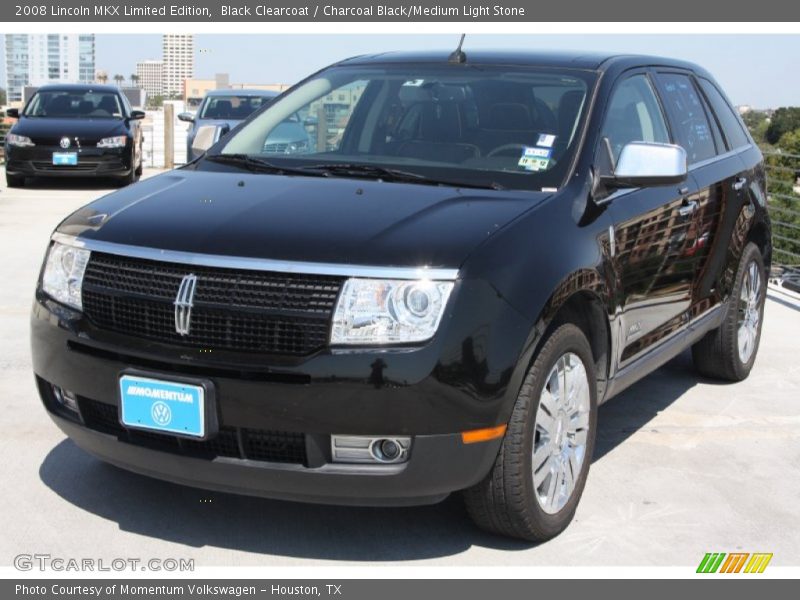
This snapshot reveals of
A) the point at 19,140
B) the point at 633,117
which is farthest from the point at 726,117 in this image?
the point at 19,140

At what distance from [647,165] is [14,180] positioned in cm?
1346

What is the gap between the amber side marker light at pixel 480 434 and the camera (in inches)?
133

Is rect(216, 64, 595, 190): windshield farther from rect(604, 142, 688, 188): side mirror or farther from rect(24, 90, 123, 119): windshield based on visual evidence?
rect(24, 90, 123, 119): windshield

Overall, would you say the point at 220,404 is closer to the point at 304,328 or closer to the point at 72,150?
the point at 304,328

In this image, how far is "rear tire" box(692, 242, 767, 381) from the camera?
19.6 ft

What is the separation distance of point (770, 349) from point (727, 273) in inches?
69.5

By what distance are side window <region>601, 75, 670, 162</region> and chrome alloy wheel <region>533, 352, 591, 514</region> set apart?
1.08 metres

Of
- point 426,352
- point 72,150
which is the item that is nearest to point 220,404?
point 426,352

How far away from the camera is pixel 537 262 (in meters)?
3.61

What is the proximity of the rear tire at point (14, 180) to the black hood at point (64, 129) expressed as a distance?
67 cm

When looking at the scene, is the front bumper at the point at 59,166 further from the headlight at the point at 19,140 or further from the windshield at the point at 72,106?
the windshield at the point at 72,106

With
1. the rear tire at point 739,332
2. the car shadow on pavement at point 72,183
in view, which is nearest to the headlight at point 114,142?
the car shadow on pavement at point 72,183

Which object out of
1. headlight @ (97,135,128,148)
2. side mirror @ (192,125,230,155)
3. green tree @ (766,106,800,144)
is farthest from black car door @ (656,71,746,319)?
green tree @ (766,106,800,144)

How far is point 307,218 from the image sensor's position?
11.9 feet
